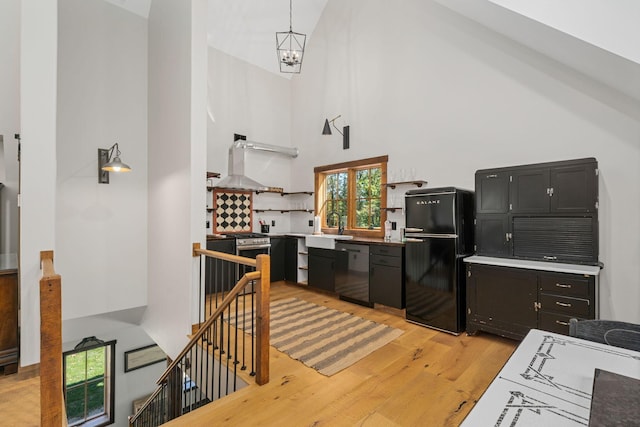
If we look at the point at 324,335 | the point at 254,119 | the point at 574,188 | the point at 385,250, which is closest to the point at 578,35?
the point at 574,188

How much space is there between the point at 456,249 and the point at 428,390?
1.69 metres

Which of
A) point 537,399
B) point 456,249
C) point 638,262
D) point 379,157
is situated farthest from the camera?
point 379,157

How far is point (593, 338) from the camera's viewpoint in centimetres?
154

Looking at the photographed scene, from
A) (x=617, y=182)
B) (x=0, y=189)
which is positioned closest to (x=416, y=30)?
(x=617, y=182)

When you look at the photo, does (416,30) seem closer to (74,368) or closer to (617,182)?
(617,182)

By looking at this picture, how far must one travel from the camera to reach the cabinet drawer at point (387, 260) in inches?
165

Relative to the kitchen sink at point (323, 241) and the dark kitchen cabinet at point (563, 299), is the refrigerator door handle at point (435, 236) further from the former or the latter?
the kitchen sink at point (323, 241)

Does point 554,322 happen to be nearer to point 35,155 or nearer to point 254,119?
point 35,155

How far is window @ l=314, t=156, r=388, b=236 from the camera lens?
5.25 metres

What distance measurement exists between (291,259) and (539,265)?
155 inches

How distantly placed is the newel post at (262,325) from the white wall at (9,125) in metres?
3.45

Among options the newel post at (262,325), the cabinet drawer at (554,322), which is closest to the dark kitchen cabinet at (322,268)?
the newel post at (262,325)

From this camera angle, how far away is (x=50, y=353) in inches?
68.2

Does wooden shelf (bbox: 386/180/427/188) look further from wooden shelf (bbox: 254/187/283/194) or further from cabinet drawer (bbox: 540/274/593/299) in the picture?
wooden shelf (bbox: 254/187/283/194)
